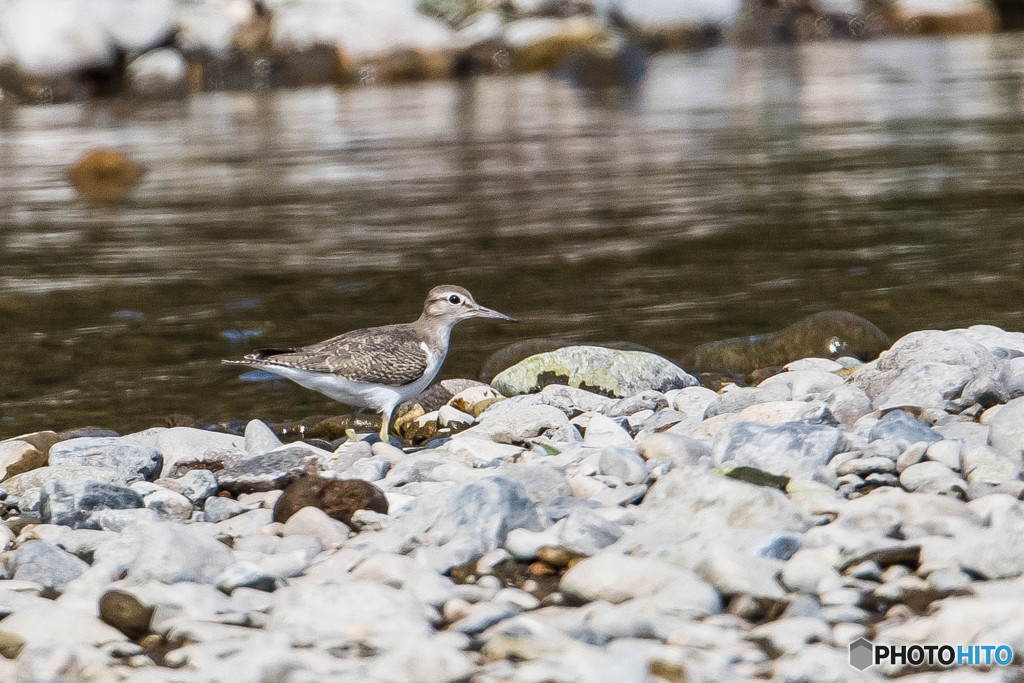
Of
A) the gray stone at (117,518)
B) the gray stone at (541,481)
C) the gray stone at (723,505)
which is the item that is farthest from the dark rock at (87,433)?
the gray stone at (723,505)

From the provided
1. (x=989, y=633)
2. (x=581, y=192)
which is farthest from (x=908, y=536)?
(x=581, y=192)

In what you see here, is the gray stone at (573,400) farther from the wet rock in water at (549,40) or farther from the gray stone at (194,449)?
the wet rock in water at (549,40)

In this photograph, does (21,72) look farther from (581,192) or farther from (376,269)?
(376,269)

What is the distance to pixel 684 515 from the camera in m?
4.30

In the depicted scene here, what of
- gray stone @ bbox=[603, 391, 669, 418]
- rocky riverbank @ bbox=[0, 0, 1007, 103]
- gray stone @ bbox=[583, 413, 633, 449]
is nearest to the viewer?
gray stone @ bbox=[583, 413, 633, 449]

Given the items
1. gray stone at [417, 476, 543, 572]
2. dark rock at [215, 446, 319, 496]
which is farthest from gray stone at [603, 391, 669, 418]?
gray stone at [417, 476, 543, 572]

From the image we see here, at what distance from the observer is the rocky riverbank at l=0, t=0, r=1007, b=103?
35281 mm

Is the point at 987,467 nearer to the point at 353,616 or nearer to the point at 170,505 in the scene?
the point at 353,616

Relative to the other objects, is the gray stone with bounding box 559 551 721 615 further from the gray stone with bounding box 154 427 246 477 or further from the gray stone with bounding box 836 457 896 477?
the gray stone with bounding box 154 427 246 477

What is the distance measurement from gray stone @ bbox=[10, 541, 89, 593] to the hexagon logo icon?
2681mm

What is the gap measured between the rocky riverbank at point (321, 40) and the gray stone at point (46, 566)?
99.6 ft

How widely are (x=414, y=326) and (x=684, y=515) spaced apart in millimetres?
3191

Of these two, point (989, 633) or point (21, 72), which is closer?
point (989, 633)

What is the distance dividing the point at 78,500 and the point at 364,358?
203cm
